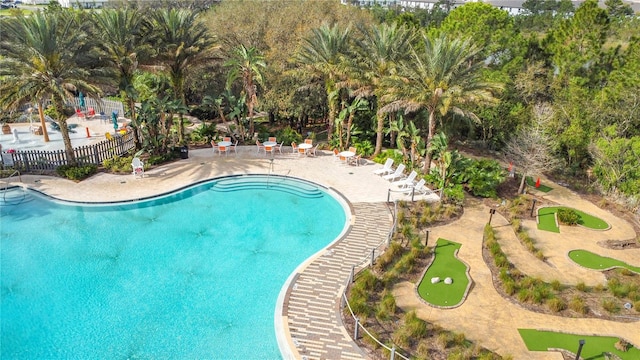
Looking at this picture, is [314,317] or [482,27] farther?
[482,27]

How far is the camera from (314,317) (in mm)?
14219

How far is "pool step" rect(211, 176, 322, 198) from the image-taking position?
2455cm

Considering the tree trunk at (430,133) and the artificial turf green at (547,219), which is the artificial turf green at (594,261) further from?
the tree trunk at (430,133)

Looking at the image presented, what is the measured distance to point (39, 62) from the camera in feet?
73.4

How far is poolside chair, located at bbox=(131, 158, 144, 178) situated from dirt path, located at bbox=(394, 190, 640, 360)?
55.6 ft

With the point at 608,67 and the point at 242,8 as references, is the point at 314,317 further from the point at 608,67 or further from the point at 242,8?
the point at 242,8

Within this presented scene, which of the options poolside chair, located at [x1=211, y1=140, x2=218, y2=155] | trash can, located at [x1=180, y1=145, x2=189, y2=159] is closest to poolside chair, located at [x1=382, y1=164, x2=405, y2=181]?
poolside chair, located at [x1=211, y1=140, x2=218, y2=155]

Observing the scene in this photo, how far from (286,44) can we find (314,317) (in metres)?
22.6

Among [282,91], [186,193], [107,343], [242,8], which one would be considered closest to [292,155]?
[282,91]

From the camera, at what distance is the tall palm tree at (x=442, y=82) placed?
21.5 meters

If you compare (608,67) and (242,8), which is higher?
(242,8)

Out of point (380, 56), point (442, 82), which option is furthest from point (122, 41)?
point (442, 82)

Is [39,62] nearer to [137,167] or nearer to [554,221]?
[137,167]

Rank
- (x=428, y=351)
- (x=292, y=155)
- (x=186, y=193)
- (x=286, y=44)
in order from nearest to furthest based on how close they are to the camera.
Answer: (x=428, y=351) → (x=186, y=193) → (x=292, y=155) → (x=286, y=44)
